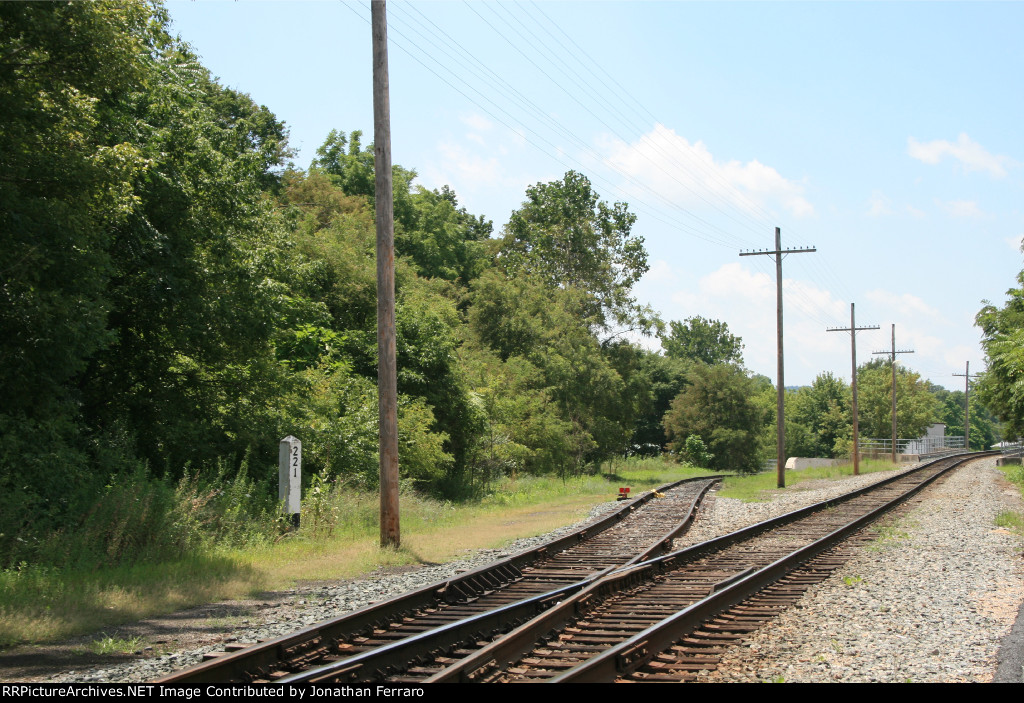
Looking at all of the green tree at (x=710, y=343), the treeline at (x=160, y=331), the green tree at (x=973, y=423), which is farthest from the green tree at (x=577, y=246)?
the green tree at (x=973, y=423)

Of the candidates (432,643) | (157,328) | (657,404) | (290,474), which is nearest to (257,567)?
(290,474)

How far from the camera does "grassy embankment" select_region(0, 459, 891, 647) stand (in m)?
8.66

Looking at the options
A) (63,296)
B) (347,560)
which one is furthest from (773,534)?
(63,296)

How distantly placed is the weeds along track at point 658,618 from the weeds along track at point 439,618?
0.94 feet

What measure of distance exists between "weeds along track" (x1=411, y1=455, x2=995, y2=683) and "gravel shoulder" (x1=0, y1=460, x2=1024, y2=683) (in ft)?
1.20

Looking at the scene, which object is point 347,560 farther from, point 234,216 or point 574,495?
point 574,495

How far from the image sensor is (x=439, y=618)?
852 centimetres

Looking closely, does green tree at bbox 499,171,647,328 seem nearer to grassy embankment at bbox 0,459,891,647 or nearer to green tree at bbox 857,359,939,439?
grassy embankment at bbox 0,459,891,647

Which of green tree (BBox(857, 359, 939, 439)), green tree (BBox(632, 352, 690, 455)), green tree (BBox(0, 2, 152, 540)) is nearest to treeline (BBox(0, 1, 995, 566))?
green tree (BBox(0, 2, 152, 540))

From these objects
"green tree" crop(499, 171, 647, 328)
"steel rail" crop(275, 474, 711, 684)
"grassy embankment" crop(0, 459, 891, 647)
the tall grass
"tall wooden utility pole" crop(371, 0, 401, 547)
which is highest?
"green tree" crop(499, 171, 647, 328)

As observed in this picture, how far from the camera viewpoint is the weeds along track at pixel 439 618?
646 cm

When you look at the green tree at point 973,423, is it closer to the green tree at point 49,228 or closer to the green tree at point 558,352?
the green tree at point 558,352

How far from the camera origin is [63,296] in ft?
41.9

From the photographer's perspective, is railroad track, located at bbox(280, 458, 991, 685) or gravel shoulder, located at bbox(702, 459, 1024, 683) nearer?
railroad track, located at bbox(280, 458, 991, 685)
